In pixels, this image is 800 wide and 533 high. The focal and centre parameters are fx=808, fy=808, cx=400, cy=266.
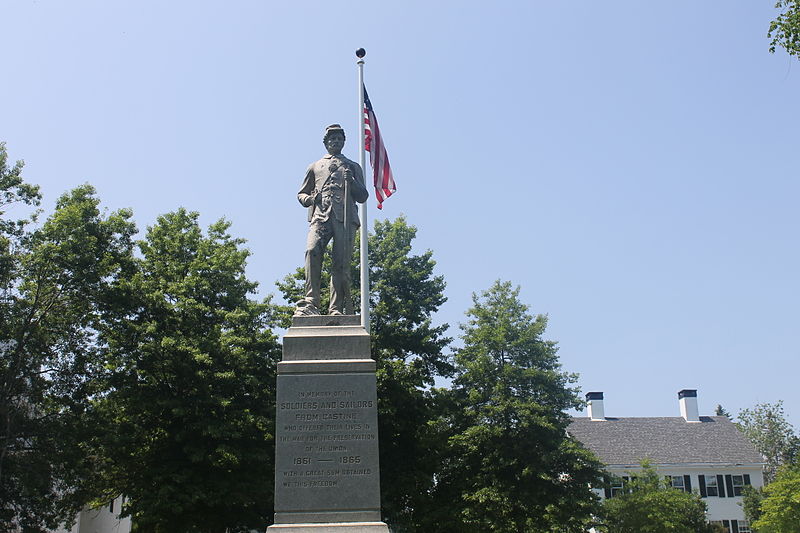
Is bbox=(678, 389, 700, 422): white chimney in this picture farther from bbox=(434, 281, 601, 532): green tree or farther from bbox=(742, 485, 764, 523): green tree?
bbox=(434, 281, 601, 532): green tree

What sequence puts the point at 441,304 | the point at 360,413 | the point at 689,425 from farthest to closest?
the point at 689,425, the point at 441,304, the point at 360,413

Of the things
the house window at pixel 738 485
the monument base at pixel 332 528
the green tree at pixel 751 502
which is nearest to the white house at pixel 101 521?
the monument base at pixel 332 528

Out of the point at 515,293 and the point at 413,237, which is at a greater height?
the point at 413,237

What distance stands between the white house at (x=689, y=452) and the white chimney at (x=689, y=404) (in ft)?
0.25

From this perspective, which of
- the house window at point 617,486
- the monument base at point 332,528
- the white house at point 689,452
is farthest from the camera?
the white house at point 689,452

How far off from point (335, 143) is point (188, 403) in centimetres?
1614

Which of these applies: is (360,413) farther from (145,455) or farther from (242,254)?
(242,254)

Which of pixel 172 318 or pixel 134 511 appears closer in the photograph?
pixel 134 511

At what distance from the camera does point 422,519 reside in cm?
2909

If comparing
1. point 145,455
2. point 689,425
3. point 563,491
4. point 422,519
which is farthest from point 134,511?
point 689,425

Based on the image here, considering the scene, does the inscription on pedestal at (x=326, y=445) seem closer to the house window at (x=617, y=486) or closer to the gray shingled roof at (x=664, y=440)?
the house window at (x=617, y=486)

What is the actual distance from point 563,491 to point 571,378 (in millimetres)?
4737

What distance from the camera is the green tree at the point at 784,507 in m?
38.4

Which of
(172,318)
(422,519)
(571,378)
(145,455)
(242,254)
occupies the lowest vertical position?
(422,519)
